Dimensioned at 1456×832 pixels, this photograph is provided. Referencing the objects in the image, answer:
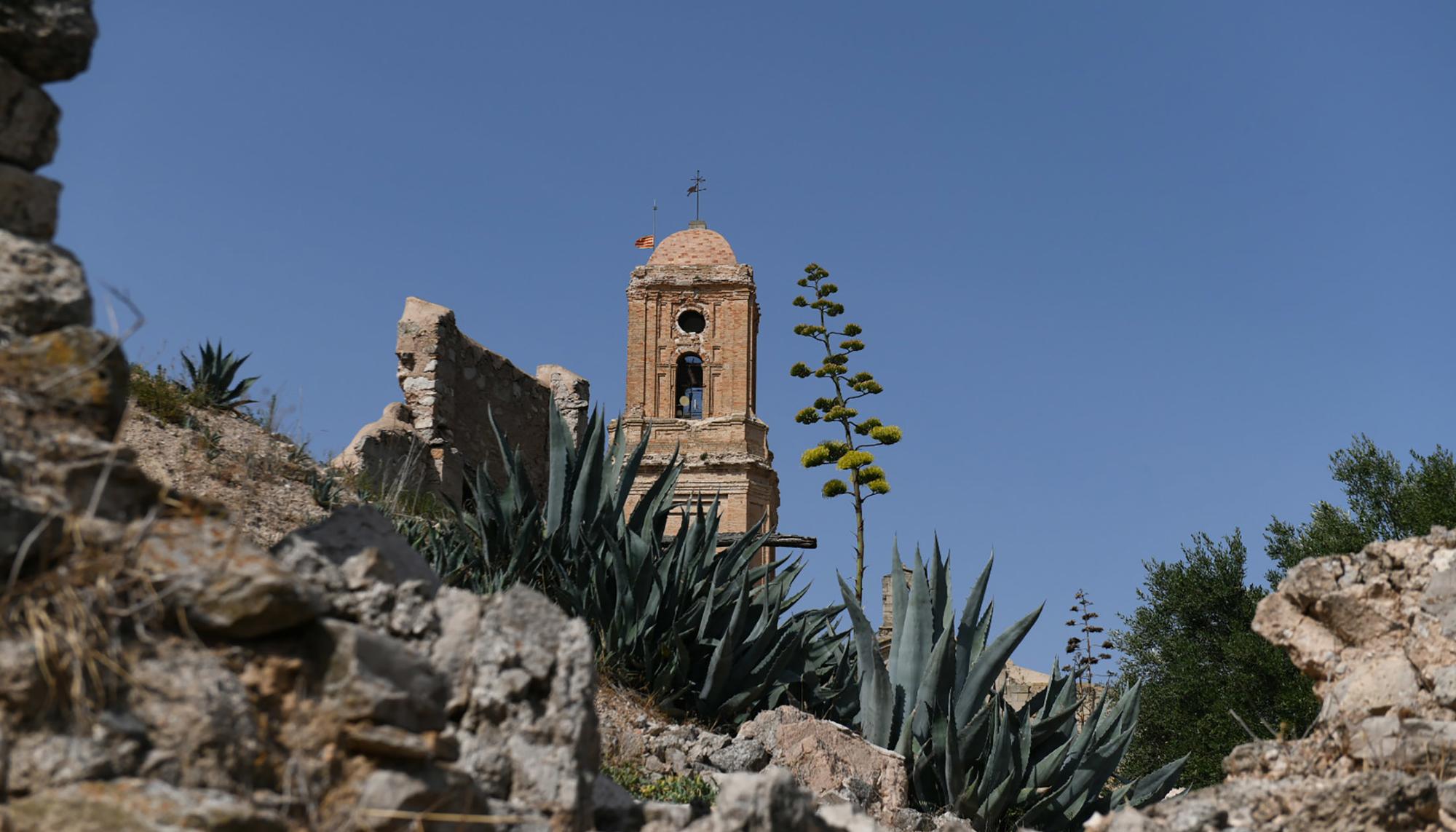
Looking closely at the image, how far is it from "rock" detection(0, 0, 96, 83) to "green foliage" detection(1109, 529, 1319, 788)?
49.2 feet

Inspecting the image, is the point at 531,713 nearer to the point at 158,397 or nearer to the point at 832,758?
the point at 832,758

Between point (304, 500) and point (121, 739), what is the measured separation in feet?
22.6

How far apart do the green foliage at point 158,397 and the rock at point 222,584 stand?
7.13m

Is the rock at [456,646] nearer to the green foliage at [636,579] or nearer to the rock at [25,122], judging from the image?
the rock at [25,122]

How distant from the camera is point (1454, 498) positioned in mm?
17250

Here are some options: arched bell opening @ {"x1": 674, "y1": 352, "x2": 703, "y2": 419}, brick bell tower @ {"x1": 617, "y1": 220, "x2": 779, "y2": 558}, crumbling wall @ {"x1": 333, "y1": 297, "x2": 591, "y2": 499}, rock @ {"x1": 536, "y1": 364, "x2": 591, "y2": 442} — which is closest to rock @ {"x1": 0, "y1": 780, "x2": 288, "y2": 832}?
crumbling wall @ {"x1": 333, "y1": 297, "x2": 591, "y2": 499}

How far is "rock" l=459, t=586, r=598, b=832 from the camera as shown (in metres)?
3.00

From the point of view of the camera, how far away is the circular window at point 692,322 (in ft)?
126

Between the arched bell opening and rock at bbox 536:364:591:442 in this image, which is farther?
the arched bell opening

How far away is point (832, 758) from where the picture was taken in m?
6.60

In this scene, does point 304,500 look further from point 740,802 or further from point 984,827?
point 740,802

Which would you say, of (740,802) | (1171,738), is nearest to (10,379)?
(740,802)

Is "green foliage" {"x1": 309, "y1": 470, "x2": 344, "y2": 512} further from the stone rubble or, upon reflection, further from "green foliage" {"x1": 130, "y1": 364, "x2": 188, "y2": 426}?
the stone rubble

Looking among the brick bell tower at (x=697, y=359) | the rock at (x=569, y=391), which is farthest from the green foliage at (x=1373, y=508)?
the brick bell tower at (x=697, y=359)
